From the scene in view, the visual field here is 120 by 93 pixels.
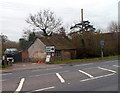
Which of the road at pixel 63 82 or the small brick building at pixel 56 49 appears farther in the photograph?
the small brick building at pixel 56 49

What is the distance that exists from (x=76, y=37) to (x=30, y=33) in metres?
22.9

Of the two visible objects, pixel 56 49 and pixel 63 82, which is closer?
pixel 63 82

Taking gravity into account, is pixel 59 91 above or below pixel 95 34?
below

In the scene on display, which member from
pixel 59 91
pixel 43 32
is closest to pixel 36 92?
pixel 59 91

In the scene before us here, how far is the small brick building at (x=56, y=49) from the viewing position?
39812 millimetres

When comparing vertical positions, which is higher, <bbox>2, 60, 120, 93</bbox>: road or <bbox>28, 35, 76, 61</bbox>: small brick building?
<bbox>28, 35, 76, 61</bbox>: small brick building

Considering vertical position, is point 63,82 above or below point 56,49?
below

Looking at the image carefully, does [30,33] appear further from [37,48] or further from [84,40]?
[84,40]

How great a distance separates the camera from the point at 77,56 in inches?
1652

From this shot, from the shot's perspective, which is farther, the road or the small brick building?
the small brick building

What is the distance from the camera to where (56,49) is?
3991 centimetres

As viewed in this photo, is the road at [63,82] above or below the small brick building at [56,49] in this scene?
below

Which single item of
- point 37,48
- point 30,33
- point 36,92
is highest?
point 30,33

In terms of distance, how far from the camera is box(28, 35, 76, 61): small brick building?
1567 inches
